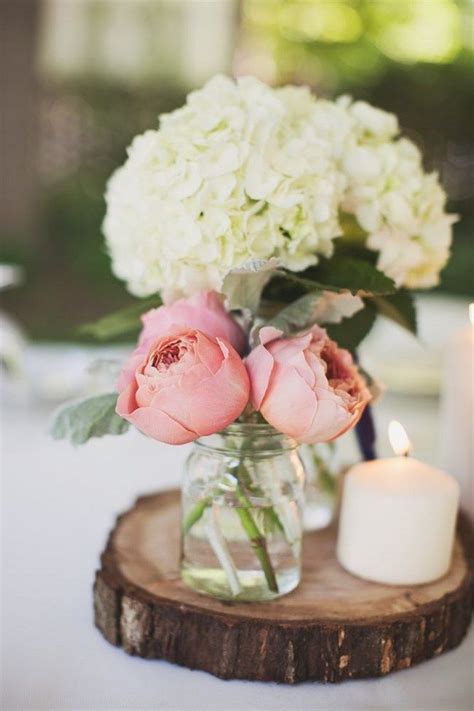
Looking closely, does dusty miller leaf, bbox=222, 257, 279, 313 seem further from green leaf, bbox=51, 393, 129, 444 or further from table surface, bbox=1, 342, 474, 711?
table surface, bbox=1, 342, 474, 711

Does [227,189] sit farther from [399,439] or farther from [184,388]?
[399,439]

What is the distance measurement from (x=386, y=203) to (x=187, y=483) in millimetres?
345

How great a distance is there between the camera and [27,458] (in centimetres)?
131

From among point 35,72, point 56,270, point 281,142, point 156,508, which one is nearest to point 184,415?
point 281,142

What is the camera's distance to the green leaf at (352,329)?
88 cm

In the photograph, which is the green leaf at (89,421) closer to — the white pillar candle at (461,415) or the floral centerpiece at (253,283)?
the floral centerpiece at (253,283)

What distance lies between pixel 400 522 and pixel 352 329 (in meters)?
0.20

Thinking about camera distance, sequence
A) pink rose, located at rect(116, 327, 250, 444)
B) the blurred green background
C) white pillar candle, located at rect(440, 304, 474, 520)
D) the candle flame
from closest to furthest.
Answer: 1. pink rose, located at rect(116, 327, 250, 444)
2. the candle flame
3. white pillar candle, located at rect(440, 304, 474, 520)
4. the blurred green background

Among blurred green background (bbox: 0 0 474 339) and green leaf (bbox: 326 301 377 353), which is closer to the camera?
green leaf (bbox: 326 301 377 353)

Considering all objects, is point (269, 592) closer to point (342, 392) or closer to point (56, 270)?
point (342, 392)

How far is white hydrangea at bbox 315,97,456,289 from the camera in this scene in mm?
881

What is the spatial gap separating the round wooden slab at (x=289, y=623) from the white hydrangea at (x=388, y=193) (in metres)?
0.32

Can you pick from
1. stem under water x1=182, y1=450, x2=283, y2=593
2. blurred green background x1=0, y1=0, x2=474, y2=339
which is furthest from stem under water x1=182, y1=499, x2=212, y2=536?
blurred green background x1=0, y1=0, x2=474, y2=339

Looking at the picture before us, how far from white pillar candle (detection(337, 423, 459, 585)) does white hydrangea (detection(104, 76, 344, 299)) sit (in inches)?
9.3
